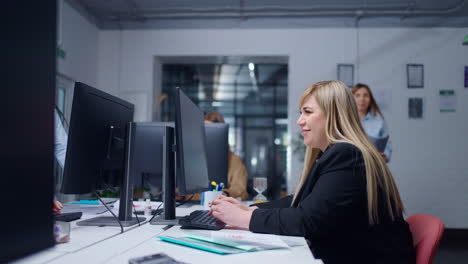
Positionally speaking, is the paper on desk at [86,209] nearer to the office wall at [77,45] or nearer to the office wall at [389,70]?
the office wall at [77,45]

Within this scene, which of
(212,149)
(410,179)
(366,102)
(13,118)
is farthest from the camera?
(410,179)

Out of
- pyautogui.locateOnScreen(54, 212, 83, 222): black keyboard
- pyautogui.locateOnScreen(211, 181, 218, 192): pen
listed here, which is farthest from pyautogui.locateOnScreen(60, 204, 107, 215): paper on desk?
pyautogui.locateOnScreen(211, 181, 218, 192): pen

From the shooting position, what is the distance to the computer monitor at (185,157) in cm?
130

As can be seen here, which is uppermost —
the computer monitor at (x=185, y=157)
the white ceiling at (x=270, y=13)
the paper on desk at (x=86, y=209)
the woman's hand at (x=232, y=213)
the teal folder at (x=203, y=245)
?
the white ceiling at (x=270, y=13)

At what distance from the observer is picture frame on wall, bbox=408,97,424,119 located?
4570mm

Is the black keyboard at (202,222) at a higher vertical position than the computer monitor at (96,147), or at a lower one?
lower

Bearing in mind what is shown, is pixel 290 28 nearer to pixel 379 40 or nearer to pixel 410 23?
pixel 379 40

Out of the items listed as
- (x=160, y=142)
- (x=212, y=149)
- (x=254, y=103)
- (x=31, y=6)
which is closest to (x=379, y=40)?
(x=212, y=149)

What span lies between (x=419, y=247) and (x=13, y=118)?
4.25ft

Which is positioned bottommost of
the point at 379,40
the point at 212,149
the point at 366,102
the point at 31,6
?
the point at 212,149

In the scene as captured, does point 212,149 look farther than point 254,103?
No

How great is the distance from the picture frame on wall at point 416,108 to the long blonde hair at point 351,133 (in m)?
3.58

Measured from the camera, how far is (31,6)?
412mm

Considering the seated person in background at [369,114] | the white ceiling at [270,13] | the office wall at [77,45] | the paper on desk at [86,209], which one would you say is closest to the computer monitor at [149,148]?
the paper on desk at [86,209]
